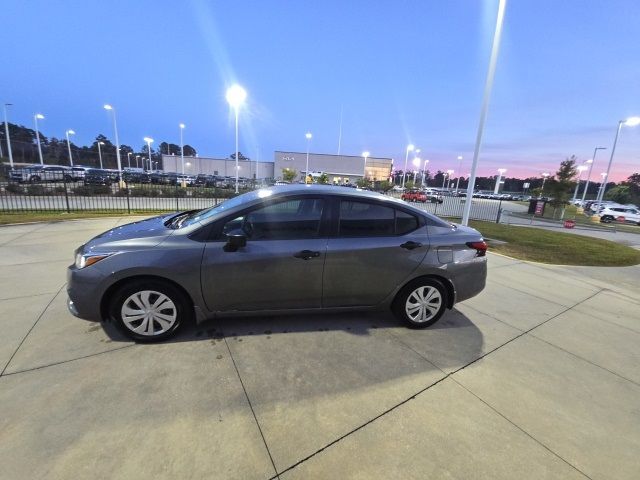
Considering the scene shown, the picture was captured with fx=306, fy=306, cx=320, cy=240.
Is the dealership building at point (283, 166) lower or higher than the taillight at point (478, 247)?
higher

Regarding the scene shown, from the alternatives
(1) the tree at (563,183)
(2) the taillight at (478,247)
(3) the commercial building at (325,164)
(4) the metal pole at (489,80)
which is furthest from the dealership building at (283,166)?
(2) the taillight at (478,247)

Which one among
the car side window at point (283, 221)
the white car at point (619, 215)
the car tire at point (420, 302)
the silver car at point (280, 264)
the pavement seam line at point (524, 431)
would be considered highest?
the car side window at point (283, 221)

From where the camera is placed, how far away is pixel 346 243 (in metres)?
3.20

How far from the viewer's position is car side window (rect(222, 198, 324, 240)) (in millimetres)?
3084

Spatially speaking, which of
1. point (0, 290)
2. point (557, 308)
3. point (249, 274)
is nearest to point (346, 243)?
point (249, 274)

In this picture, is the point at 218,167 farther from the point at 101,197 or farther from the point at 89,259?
the point at 89,259

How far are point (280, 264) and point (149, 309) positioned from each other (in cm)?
133

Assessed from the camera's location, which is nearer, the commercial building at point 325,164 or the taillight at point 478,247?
the taillight at point 478,247

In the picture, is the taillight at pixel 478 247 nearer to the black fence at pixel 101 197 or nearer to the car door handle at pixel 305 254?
the car door handle at pixel 305 254

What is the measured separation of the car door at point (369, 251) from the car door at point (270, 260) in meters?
0.16

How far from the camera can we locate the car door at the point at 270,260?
296cm

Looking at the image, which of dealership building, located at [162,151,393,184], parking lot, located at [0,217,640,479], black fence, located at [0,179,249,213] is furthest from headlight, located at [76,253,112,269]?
dealership building, located at [162,151,393,184]

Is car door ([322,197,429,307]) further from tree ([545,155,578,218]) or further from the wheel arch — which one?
tree ([545,155,578,218])

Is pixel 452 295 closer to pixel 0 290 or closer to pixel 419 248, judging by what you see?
pixel 419 248
